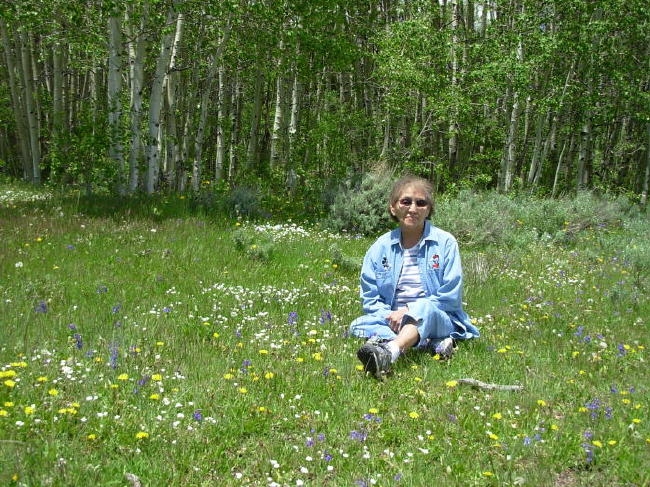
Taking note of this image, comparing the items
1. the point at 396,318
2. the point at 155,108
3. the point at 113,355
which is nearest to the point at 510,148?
the point at 155,108

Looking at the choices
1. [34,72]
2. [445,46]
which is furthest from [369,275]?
[34,72]

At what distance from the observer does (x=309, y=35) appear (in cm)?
1395

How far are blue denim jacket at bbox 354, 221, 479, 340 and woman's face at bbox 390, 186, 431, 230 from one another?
0.57ft

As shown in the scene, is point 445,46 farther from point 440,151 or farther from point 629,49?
point 629,49

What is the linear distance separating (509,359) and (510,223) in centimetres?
816

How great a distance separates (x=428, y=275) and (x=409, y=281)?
21 centimetres

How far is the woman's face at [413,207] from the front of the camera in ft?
18.3

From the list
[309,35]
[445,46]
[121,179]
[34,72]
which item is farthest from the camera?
[34,72]

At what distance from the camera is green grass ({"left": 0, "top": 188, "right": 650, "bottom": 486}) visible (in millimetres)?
3438

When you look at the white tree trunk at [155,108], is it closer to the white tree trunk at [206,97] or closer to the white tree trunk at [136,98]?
the white tree trunk at [136,98]

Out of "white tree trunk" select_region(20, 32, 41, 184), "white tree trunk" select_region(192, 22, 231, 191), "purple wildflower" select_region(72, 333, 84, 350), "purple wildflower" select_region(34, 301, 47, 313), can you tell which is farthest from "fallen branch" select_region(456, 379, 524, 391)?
"white tree trunk" select_region(20, 32, 41, 184)

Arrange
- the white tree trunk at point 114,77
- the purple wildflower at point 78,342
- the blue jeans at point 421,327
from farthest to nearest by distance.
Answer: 1. the white tree trunk at point 114,77
2. the blue jeans at point 421,327
3. the purple wildflower at point 78,342

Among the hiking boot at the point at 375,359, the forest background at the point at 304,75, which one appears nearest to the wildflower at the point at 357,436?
the hiking boot at the point at 375,359

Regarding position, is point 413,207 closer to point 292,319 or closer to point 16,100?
point 292,319
